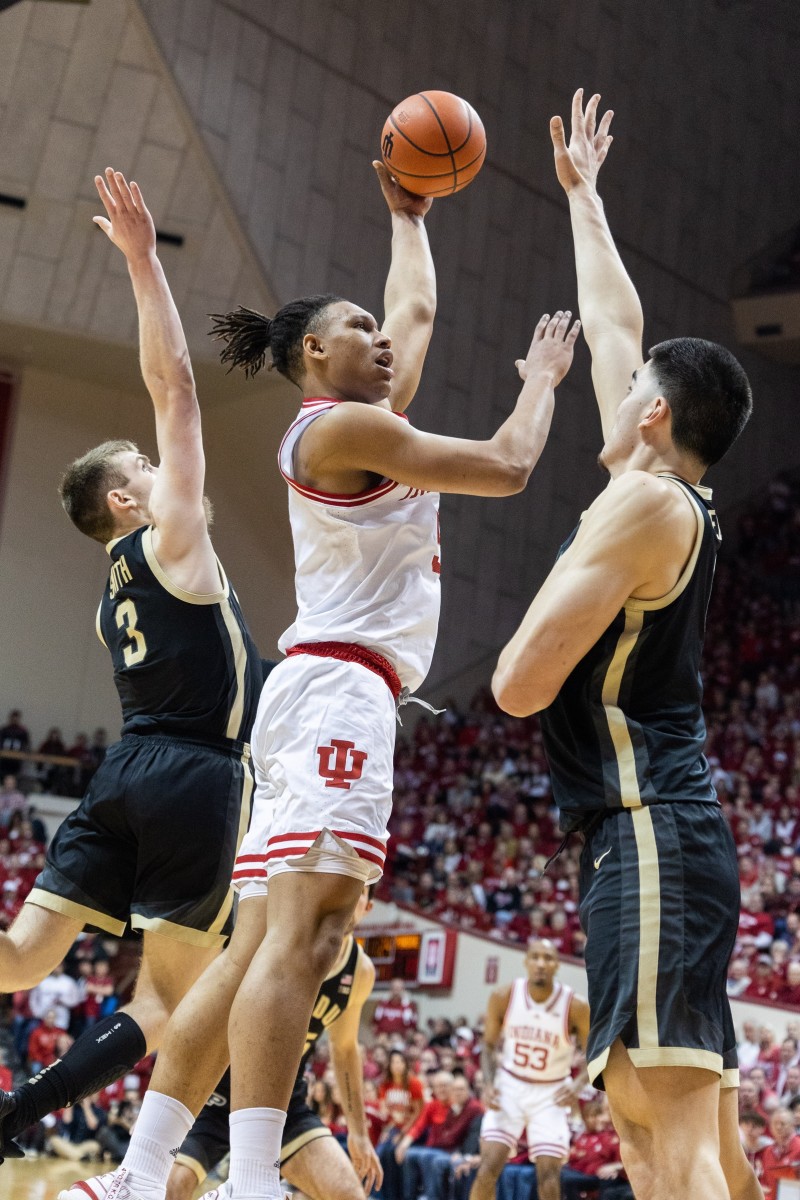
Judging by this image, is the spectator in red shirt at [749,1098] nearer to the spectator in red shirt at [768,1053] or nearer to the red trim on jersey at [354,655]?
the spectator in red shirt at [768,1053]

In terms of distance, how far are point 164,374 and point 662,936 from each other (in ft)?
7.45

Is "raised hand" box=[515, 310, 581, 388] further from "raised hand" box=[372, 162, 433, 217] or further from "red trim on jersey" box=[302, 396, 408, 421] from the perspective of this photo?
"raised hand" box=[372, 162, 433, 217]

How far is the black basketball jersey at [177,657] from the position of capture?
4.42 meters

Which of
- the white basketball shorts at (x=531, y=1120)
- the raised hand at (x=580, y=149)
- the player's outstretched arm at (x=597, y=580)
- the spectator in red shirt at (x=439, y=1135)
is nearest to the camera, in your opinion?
the player's outstretched arm at (x=597, y=580)

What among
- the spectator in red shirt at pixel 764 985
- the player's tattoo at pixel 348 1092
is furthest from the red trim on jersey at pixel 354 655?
the spectator in red shirt at pixel 764 985

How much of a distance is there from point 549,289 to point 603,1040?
2270 centimetres

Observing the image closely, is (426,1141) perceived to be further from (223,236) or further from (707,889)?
(223,236)

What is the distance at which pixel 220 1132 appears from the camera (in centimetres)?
557

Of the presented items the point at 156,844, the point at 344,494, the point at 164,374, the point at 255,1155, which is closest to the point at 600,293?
the point at 344,494

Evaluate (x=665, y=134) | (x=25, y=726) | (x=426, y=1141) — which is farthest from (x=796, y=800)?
(x=665, y=134)

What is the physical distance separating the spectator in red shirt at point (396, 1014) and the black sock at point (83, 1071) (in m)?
11.1

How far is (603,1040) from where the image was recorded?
2979mm

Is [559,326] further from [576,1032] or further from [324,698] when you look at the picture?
[576,1032]

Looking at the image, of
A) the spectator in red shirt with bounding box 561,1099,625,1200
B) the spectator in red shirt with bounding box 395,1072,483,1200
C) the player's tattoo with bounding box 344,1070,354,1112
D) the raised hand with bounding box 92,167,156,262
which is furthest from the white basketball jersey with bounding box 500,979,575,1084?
the raised hand with bounding box 92,167,156,262
